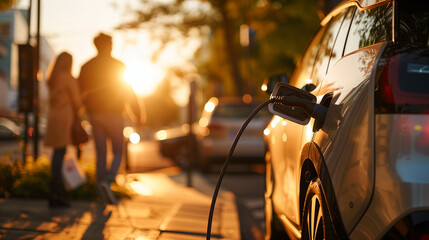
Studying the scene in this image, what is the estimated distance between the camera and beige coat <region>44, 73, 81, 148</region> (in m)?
7.43

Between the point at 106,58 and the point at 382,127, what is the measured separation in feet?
18.7

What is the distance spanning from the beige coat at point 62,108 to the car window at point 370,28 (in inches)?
172

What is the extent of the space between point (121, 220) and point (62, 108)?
1640 mm

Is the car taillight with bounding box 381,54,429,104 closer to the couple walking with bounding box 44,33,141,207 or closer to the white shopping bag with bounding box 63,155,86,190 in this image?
the couple walking with bounding box 44,33,141,207

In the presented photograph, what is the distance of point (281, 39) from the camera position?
2402 cm

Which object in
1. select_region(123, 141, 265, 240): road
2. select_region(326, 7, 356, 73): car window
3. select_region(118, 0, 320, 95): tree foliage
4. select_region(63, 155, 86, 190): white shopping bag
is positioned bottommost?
select_region(123, 141, 265, 240): road

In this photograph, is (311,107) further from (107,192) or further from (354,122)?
(107,192)

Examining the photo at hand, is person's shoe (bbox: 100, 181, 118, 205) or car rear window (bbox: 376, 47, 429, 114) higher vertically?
car rear window (bbox: 376, 47, 429, 114)

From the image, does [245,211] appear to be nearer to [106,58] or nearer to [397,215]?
[106,58]

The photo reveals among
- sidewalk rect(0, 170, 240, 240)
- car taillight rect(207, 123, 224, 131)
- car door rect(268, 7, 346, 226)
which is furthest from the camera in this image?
car taillight rect(207, 123, 224, 131)

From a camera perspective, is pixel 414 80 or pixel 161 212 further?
pixel 161 212

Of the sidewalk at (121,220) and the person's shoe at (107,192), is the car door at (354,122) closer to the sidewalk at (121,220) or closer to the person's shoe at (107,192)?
the sidewalk at (121,220)

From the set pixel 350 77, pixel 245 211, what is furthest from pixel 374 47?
pixel 245 211

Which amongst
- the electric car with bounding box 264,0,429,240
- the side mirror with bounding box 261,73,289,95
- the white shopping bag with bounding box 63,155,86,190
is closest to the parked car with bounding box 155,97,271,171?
the white shopping bag with bounding box 63,155,86,190
